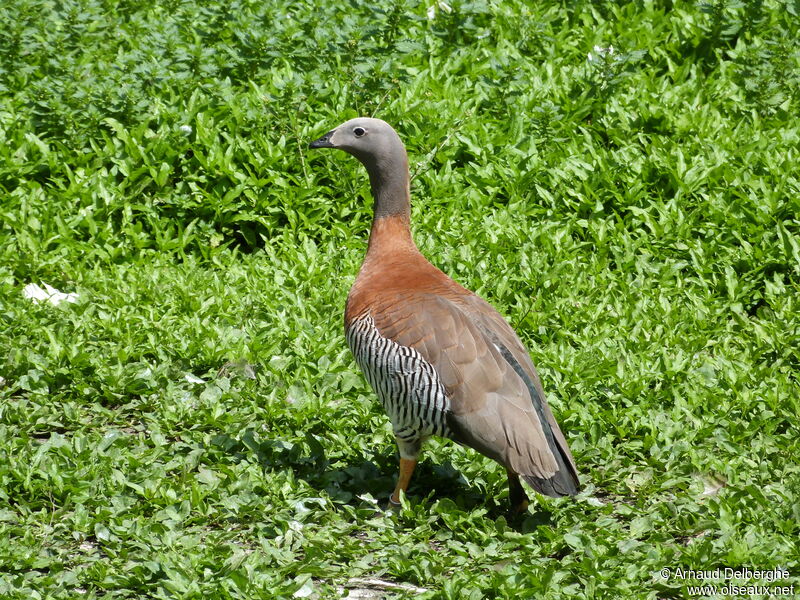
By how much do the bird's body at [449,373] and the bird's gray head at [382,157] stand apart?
30 cm

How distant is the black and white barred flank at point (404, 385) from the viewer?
16.4 ft

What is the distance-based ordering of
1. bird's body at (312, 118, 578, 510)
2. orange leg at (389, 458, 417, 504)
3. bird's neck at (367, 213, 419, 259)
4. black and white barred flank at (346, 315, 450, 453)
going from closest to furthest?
bird's body at (312, 118, 578, 510), black and white barred flank at (346, 315, 450, 453), orange leg at (389, 458, 417, 504), bird's neck at (367, 213, 419, 259)

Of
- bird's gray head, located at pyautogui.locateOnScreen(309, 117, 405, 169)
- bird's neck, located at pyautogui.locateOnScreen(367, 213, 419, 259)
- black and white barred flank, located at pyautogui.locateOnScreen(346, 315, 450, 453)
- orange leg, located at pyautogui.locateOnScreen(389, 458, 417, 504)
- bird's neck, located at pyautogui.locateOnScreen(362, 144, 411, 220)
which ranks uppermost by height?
bird's gray head, located at pyautogui.locateOnScreen(309, 117, 405, 169)

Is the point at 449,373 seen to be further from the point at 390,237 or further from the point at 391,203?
the point at 391,203

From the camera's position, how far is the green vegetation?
5012mm

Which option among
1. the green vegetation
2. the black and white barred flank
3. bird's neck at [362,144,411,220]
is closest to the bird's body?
the black and white barred flank

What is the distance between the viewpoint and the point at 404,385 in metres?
5.06

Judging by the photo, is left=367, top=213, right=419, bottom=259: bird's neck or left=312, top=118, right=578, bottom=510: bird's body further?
left=367, top=213, right=419, bottom=259: bird's neck

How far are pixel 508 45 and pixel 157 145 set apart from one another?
3025 mm

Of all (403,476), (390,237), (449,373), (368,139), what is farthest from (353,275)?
(449,373)

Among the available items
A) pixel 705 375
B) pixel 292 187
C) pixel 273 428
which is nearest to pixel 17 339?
pixel 273 428

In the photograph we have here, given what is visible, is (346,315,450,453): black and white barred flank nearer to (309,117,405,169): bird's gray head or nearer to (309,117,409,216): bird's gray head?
(309,117,409,216): bird's gray head

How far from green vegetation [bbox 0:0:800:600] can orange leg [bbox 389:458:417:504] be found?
16 cm

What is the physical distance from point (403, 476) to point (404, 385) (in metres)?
0.52
